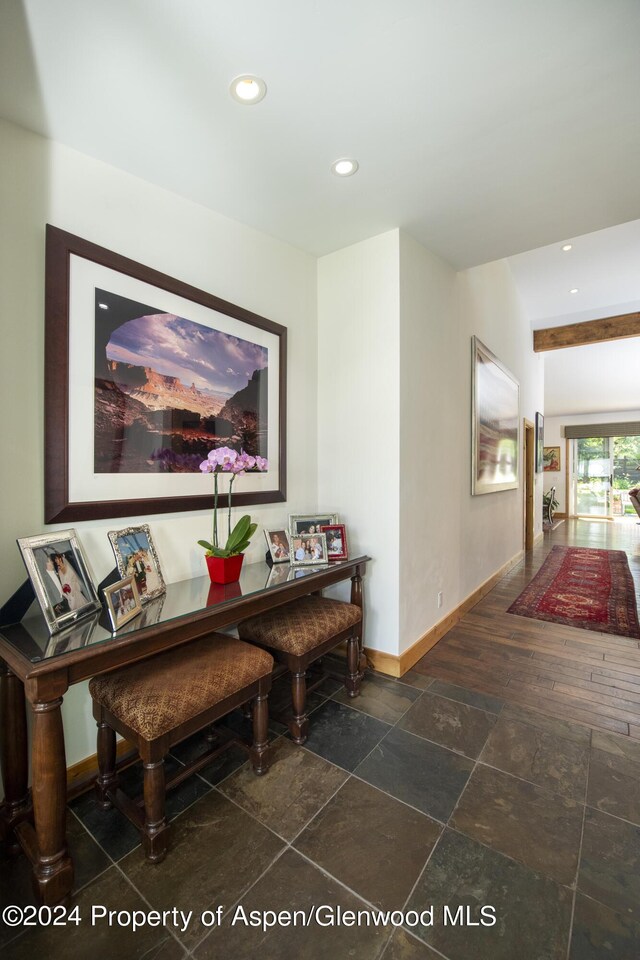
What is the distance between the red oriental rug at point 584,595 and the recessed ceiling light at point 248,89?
12.7 feet

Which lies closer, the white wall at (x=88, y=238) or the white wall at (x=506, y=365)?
the white wall at (x=88, y=238)

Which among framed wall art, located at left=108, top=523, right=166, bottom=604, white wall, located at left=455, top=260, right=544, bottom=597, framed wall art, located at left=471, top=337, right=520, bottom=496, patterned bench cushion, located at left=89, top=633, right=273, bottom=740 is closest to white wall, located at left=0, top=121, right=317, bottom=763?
framed wall art, located at left=108, top=523, right=166, bottom=604

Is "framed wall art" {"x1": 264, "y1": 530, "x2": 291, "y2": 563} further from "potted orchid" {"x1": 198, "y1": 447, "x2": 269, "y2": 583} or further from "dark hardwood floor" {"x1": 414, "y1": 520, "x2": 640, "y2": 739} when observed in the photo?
"dark hardwood floor" {"x1": 414, "y1": 520, "x2": 640, "y2": 739}

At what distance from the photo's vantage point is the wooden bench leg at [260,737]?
170 centimetres

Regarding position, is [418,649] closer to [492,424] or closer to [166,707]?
[166,707]

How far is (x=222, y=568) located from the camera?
6.23 feet

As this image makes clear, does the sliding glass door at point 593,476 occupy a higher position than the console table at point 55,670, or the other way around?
the sliding glass door at point 593,476

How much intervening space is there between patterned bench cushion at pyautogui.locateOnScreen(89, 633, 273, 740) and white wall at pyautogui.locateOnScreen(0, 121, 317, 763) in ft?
1.26

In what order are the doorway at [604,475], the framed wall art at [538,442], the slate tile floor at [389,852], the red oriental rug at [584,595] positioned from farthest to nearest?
the doorway at [604,475] → the framed wall art at [538,442] → the red oriental rug at [584,595] → the slate tile floor at [389,852]

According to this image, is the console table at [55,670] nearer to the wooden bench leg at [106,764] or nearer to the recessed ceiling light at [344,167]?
the wooden bench leg at [106,764]

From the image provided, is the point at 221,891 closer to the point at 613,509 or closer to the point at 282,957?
the point at 282,957

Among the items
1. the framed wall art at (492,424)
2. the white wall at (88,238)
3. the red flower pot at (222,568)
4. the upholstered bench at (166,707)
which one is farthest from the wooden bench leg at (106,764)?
the framed wall art at (492,424)

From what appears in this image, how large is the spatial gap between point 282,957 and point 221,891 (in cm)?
26

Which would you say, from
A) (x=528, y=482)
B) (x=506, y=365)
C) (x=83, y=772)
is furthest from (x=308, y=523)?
(x=528, y=482)
